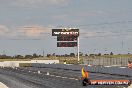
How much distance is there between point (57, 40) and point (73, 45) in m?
4.02

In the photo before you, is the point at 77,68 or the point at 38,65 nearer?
the point at 77,68

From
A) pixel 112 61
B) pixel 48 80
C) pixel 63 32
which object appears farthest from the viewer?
pixel 63 32

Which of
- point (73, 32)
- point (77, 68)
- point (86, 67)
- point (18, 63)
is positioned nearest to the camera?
point (86, 67)

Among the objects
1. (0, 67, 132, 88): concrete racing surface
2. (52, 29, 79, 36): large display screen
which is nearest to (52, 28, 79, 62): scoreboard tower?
(52, 29, 79, 36): large display screen

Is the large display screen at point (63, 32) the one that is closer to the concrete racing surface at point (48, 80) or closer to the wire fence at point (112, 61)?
the wire fence at point (112, 61)

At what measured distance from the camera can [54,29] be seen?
106875 millimetres

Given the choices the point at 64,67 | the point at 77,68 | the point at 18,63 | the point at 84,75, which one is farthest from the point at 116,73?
the point at 18,63

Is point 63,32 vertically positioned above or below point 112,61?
above

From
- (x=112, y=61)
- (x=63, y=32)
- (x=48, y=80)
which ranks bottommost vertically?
(x=48, y=80)

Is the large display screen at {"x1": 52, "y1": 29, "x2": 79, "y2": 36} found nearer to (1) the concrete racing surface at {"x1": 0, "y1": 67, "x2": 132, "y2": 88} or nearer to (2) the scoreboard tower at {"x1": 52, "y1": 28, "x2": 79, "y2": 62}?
(2) the scoreboard tower at {"x1": 52, "y1": 28, "x2": 79, "y2": 62}

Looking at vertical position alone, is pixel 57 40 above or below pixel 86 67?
above

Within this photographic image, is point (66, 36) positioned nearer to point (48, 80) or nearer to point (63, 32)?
point (63, 32)

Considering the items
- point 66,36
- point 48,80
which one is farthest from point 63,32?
point 48,80

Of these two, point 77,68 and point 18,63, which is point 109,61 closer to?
point 77,68
